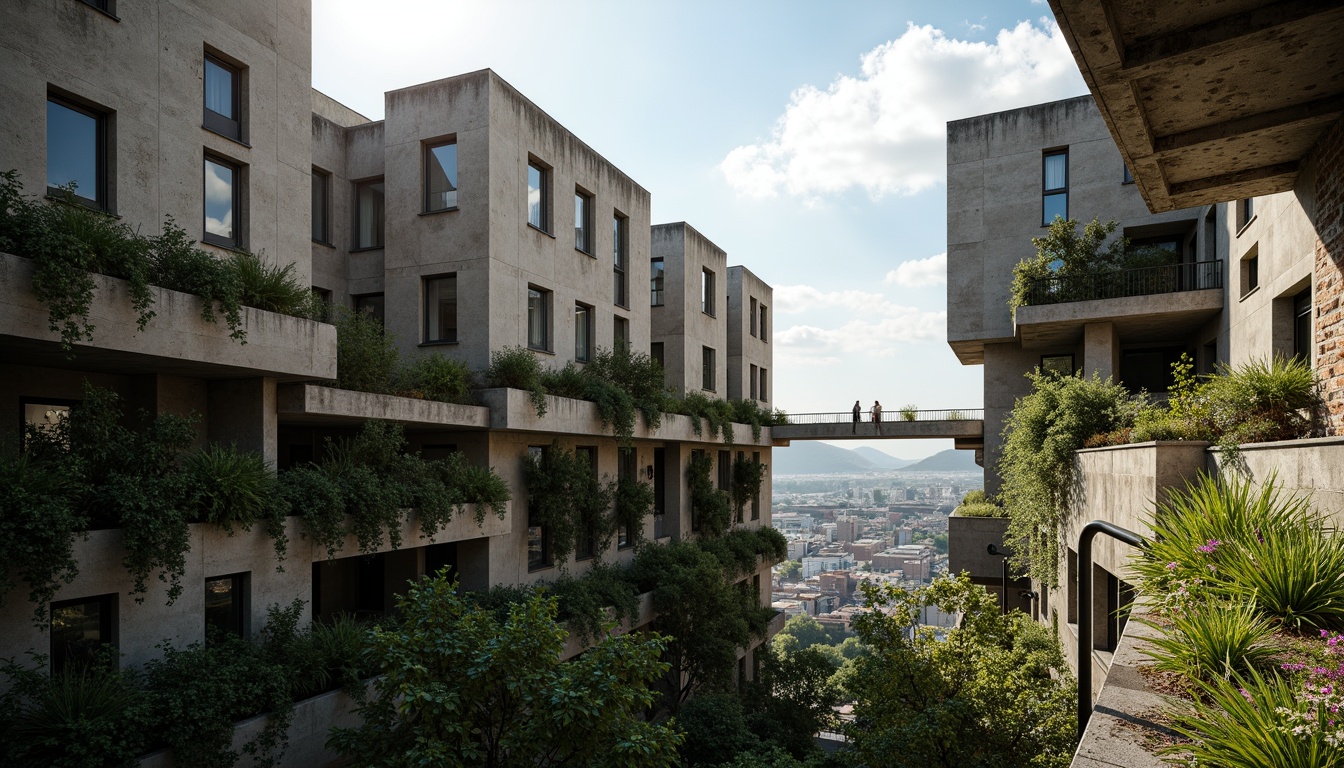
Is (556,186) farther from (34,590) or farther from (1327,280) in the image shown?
(1327,280)

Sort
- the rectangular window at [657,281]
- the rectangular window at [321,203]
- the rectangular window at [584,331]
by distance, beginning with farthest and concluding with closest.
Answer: the rectangular window at [657,281] → the rectangular window at [584,331] → the rectangular window at [321,203]

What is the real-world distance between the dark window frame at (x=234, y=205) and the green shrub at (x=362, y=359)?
2293mm

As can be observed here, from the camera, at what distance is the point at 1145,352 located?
2398 cm

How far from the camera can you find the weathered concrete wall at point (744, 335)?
3519 cm

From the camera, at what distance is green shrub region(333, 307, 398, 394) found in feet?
44.4

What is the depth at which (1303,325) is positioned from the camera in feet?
41.6

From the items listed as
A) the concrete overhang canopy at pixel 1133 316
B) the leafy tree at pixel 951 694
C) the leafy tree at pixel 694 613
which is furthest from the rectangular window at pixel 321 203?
the concrete overhang canopy at pixel 1133 316

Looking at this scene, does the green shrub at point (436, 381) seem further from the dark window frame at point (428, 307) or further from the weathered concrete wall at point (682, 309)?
the weathered concrete wall at point (682, 309)

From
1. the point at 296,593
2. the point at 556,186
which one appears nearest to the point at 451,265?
the point at 556,186

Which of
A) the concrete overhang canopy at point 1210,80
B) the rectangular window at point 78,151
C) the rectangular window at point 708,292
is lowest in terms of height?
the concrete overhang canopy at point 1210,80

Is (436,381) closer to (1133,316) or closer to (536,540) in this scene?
(536,540)

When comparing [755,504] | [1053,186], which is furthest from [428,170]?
[755,504]

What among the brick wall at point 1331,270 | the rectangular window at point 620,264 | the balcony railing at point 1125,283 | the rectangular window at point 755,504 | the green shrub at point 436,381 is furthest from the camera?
the rectangular window at point 755,504

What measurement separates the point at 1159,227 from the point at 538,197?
19102 mm
